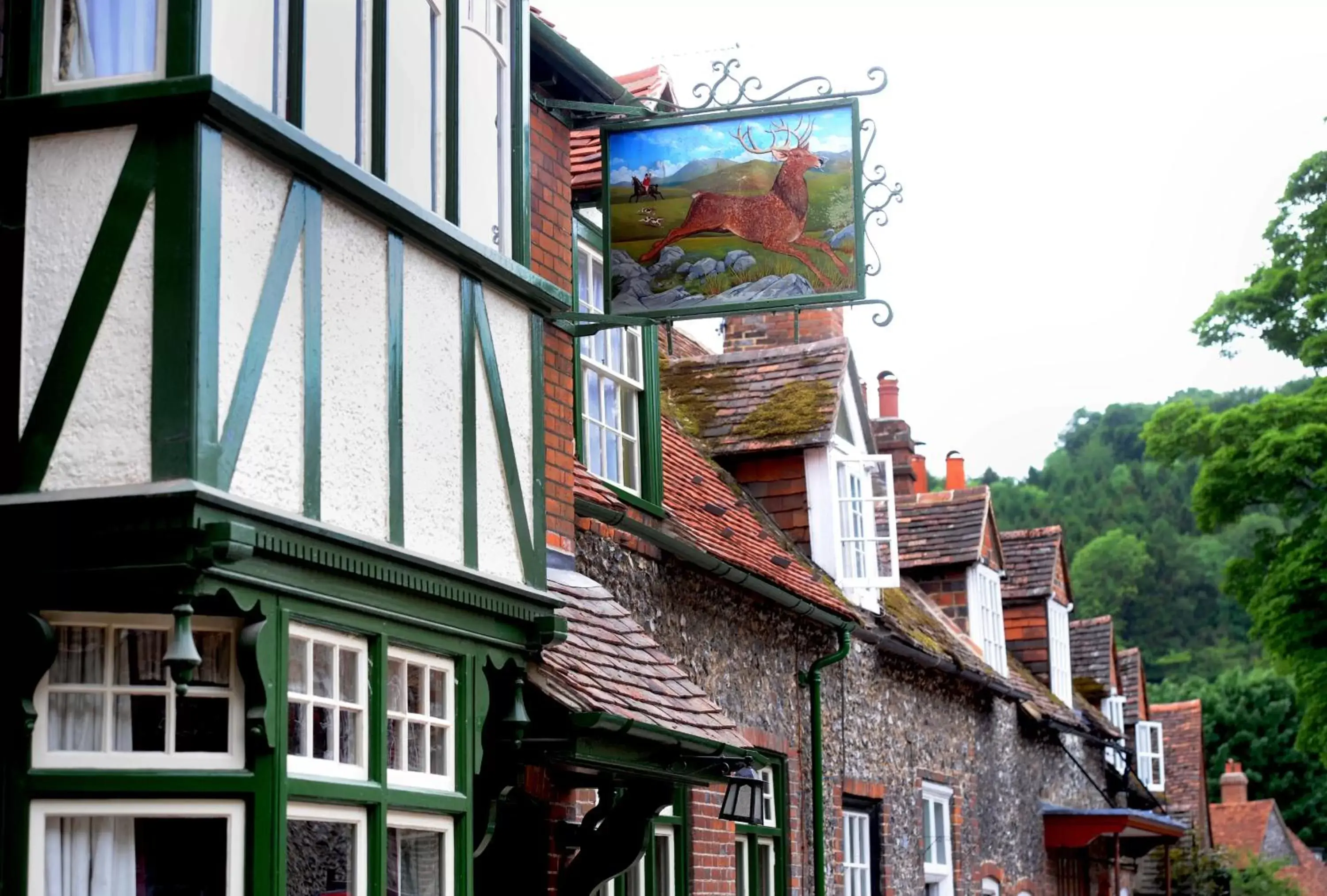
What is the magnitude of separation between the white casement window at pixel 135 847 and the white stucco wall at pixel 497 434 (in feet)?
6.48

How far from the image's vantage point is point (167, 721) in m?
6.31

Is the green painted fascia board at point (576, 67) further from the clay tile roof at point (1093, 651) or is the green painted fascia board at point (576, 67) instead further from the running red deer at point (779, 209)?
the clay tile roof at point (1093, 651)

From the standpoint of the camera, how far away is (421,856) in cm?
772

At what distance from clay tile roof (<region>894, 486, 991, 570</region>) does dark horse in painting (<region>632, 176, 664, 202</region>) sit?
12.4 m

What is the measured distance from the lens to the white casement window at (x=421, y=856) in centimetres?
755

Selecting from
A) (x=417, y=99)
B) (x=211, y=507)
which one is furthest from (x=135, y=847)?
(x=417, y=99)

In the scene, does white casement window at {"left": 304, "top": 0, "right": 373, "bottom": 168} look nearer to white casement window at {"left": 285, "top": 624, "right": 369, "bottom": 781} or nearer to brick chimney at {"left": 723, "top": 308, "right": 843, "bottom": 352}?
white casement window at {"left": 285, "top": 624, "right": 369, "bottom": 781}

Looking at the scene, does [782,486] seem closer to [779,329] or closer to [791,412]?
[791,412]

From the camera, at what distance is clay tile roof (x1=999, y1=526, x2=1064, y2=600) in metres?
26.3

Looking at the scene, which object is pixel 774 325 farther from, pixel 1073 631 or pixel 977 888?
pixel 1073 631

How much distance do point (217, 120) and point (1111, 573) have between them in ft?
334

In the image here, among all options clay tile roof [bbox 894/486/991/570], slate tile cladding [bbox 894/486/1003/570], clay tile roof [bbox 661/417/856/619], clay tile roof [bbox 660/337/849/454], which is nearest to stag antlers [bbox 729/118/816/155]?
clay tile roof [bbox 661/417/856/619]

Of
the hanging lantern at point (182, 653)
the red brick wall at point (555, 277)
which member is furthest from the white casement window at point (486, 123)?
the hanging lantern at point (182, 653)

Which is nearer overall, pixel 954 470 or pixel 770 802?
pixel 770 802
